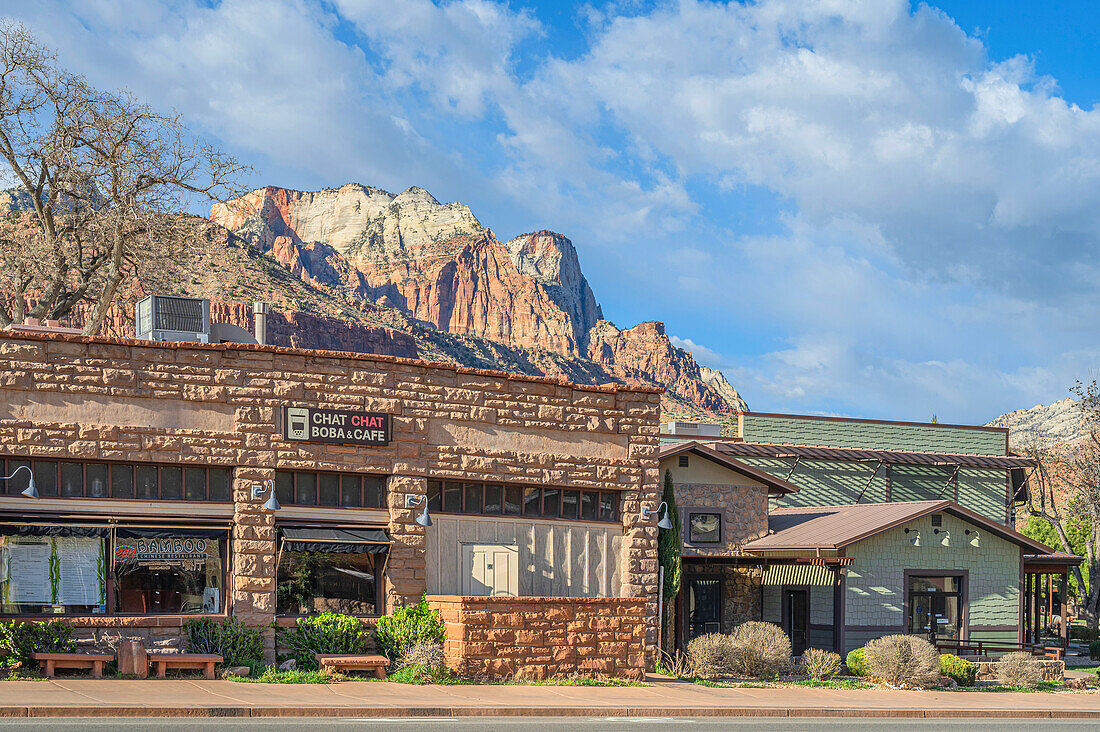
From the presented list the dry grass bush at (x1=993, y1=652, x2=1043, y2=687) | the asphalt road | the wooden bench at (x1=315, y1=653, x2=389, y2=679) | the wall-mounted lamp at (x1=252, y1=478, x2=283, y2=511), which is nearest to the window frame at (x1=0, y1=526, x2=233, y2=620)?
the wall-mounted lamp at (x1=252, y1=478, x2=283, y2=511)

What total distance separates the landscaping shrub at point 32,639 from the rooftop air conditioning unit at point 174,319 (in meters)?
5.80

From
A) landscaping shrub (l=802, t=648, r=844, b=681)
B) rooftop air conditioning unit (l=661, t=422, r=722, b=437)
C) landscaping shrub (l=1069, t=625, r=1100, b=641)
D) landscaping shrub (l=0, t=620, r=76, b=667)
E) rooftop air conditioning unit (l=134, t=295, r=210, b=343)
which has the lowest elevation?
landscaping shrub (l=1069, t=625, r=1100, b=641)

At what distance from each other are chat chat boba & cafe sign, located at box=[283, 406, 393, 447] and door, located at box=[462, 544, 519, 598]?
2.69m

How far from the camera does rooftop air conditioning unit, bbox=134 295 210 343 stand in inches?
830

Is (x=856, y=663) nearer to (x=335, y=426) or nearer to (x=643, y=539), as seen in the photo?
(x=643, y=539)

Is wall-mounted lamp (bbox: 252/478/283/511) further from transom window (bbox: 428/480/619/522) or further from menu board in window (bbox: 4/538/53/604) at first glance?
menu board in window (bbox: 4/538/53/604)

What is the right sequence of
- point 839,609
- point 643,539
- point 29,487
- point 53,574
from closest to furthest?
point 29,487, point 53,574, point 643,539, point 839,609

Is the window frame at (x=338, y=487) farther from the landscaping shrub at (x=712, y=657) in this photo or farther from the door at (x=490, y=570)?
the landscaping shrub at (x=712, y=657)

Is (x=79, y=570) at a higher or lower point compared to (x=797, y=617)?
higher

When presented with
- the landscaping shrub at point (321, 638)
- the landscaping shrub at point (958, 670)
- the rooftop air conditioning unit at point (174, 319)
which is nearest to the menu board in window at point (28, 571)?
the landscaping shrub at point (321, 638)

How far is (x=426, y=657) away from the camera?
18969 mm

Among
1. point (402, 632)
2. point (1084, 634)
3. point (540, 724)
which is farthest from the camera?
point (1084, 634)

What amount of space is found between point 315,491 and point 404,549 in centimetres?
186

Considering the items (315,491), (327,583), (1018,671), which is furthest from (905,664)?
(315,491)
